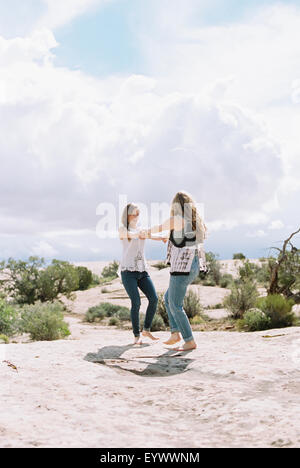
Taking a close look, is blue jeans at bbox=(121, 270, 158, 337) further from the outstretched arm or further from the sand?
the outstretched arm

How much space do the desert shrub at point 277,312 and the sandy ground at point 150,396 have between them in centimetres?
463

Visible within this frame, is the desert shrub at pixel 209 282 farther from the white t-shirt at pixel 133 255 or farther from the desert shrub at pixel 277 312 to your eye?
the white t-shirt at pixel 133 255

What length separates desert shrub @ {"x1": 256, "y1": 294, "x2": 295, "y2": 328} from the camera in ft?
41.3

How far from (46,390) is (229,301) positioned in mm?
11166

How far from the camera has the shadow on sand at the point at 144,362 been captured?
644 centimetres

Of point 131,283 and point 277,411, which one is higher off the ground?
point 131,283

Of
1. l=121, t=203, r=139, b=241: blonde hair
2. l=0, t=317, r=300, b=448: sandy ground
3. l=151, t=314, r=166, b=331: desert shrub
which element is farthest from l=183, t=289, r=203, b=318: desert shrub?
l=121, t=203, r=139, b=241: blonde hair

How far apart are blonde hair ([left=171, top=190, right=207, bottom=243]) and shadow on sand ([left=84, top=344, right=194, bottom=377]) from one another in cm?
179

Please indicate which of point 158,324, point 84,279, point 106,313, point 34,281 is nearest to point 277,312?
point 158,324

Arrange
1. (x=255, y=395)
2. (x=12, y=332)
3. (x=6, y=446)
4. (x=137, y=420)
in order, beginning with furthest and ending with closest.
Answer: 1. (x=12, y=332)
2. (x=255, y=395)
3. (x=137, y=420)
4. (x=6, y=446)

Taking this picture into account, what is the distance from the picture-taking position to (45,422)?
13.4ft
